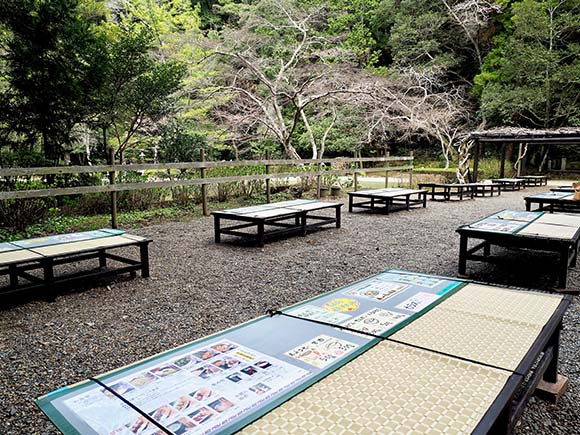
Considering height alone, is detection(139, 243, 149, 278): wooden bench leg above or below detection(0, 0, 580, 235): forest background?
below

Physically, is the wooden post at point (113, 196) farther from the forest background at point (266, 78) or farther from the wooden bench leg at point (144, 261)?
the wooden bench leg at point (144, 261)

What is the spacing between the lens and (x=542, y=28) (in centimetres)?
1698

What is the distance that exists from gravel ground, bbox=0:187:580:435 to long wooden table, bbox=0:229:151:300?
0.13 m

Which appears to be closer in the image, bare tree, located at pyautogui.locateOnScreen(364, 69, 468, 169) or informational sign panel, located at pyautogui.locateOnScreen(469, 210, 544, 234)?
informational sign panel, located at pyautogui.locateOnScreen(469, 210, 544, 234)

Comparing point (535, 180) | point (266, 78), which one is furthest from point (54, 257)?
point (535, 180)

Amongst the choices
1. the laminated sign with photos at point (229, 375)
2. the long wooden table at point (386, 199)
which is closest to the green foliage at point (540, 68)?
the long wooden table at point (386, 199)

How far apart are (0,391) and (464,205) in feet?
30.2

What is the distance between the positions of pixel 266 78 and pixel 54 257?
992 cm

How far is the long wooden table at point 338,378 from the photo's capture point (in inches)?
43.7

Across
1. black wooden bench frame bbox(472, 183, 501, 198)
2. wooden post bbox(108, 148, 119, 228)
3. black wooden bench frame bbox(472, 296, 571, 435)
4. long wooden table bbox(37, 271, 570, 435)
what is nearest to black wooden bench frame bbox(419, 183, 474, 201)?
black wooden bench frame bbox(472, 183, 501, 198)

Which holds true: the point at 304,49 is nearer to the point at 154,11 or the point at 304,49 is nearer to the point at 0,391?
the point at 154,11

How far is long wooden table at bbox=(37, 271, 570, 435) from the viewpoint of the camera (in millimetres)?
1110

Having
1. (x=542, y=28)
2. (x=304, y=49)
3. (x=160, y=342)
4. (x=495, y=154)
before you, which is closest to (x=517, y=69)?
(x=542, y=28)

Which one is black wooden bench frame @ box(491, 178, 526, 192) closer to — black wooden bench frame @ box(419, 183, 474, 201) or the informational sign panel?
black wooden bench frame @ box(419, 183, 474, 201)
